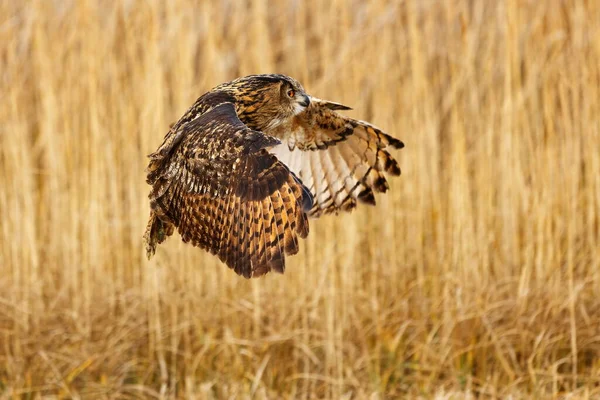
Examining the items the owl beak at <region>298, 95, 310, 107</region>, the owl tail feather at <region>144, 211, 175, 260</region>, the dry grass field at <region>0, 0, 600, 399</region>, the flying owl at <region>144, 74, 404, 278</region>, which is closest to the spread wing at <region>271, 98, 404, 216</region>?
the flying owl at <region>144, 74, 404, 278</region>

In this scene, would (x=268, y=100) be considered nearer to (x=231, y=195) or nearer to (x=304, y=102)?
(x=304, y=102)

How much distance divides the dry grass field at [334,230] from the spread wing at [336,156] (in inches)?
28.1

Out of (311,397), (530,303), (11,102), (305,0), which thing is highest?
(305,0)

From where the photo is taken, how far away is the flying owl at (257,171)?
2.58m

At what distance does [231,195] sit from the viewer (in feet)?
8.96

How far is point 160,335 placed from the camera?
4.26 meters

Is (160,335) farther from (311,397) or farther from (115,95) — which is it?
(115,95)

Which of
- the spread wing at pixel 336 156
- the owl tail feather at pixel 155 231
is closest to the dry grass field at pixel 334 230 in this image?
the spread wing at pixel 336 156

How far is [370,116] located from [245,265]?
8.20ft

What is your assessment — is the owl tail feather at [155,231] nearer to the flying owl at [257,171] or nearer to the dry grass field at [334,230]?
the flying owl at [257,171]

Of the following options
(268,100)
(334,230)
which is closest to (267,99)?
(268,100)

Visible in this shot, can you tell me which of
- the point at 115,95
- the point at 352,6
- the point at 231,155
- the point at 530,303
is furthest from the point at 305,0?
the point at 231,155

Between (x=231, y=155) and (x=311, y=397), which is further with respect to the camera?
(x=311, y=397)

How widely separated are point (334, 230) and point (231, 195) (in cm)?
178
